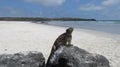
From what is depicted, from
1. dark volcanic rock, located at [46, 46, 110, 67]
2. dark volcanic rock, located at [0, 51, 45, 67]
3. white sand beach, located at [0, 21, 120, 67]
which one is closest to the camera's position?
dark volcanic rock, located at [46, 46, 110, 67]

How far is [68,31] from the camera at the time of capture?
742 centimetres

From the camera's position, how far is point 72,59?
654 centimetres

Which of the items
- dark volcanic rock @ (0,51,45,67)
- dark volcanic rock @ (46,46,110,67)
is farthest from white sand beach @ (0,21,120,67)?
dark volcanic rock @ (0,51,45,67)

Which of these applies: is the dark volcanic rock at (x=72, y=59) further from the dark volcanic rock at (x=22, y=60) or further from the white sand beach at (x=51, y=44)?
the white sand beach at (x=51, y=44)

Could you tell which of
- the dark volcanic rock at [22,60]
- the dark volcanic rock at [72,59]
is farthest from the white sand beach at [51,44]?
the dark volcanic rock at [22,60]

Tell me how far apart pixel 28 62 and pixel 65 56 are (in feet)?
3.73

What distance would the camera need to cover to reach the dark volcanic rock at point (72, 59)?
653cm

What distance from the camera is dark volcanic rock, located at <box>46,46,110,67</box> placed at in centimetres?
653

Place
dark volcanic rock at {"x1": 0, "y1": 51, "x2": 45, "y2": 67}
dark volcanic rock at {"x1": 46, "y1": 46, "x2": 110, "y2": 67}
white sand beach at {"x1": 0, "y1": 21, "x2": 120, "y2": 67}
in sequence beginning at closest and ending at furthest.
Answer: dark volcanic rock at {"x1": 46, "y1": 46, "x2": 110, "y2": 67}
dark volcanic rock at {"x1": 0, "y1": 51, "x2": 45, "y2": 67}
white sand beach at {"x1": 0, "y1": 21, "x2": 120, "y2": 67}

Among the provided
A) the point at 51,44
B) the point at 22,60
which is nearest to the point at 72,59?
the point at 22,60

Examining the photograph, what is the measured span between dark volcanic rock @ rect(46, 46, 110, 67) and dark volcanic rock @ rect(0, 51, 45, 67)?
44cm

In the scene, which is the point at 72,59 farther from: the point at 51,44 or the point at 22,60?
the point at 51,44

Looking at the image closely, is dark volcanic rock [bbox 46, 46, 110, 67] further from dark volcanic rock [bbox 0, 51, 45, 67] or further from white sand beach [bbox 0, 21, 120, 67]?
white sand beach [bbox 0, 21, 120, 67]

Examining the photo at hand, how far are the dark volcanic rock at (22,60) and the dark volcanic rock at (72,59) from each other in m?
0.44
